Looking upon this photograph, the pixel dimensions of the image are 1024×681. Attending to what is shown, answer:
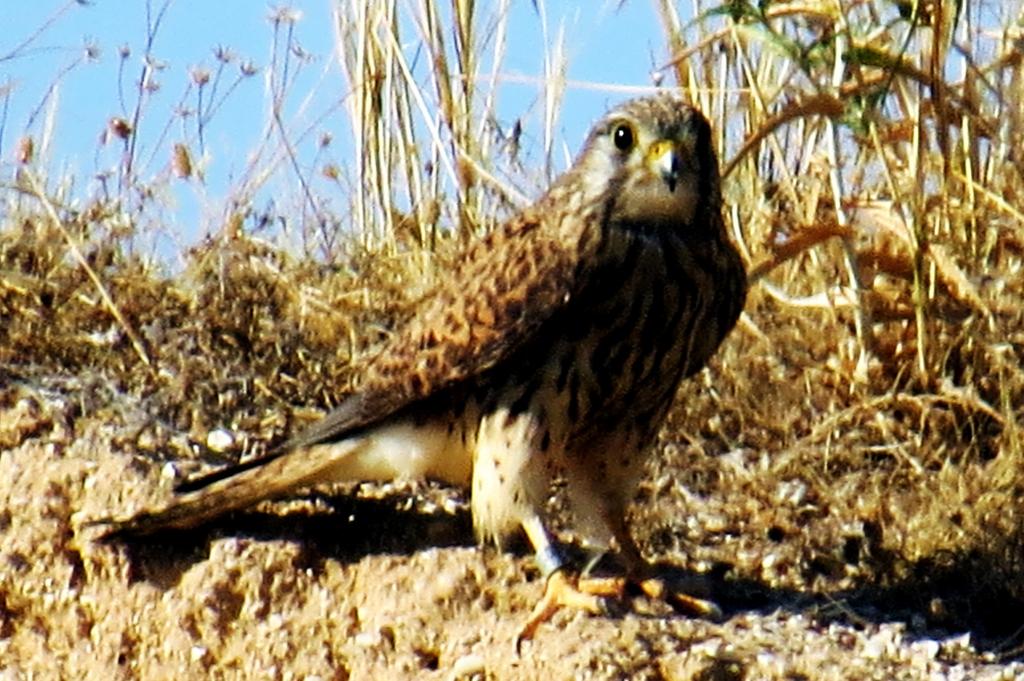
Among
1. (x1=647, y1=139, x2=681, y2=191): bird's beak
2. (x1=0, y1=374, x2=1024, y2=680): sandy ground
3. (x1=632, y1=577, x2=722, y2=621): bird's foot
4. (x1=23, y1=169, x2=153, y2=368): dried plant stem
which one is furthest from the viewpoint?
(x1=23, y1=169, x2=153, y2=368): dried plant stem

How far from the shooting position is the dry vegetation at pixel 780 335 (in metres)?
3.98

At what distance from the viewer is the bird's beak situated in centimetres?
386

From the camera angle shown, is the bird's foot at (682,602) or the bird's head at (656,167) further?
the bird's head at (656,167)

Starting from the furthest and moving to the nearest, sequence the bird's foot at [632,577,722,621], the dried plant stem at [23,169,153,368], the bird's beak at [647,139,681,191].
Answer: the dried plant stem at [23,169,153,368], the bird's beak at [647,139,681,191], the bird's foot at [632,577,722,621]

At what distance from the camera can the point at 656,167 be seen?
12.8 feet

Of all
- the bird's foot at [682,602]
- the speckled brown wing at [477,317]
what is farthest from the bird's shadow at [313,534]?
the bird's foot at [682,602]

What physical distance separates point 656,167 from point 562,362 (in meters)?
0.41

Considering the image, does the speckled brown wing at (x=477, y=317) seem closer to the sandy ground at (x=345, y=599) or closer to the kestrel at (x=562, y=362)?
the kestrel at (x=562, y=362)

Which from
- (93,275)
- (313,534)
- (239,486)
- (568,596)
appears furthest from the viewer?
(93,275)

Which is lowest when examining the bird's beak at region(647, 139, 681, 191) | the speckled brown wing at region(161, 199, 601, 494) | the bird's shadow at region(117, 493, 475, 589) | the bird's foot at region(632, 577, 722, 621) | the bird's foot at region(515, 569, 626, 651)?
the bird's foot at region(632, 577, 722, 621)

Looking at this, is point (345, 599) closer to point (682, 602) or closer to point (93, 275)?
point (682, 602)

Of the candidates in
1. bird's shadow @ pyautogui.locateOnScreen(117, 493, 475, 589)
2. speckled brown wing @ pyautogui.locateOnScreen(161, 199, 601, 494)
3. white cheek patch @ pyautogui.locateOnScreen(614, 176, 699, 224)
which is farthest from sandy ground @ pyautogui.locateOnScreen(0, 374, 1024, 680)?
white cheek patch @ pyautogui.locateOnScreen(614, 176, 699, 224)

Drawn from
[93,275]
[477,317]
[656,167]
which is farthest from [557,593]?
[93,275]

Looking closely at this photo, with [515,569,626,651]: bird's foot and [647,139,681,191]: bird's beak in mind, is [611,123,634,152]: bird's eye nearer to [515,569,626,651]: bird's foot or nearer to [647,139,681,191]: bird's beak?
[647,139,681,191]: bird's beak
